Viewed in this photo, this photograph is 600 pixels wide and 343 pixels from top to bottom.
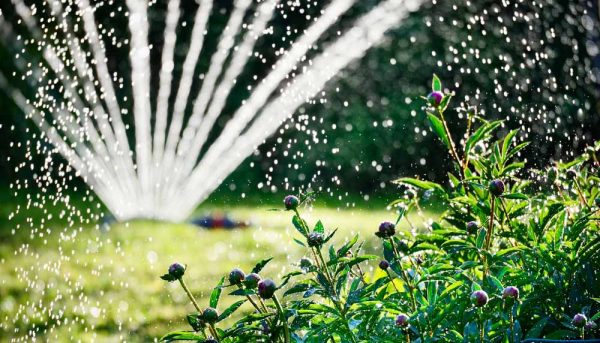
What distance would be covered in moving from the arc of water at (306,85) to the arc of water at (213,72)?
464 millimetres

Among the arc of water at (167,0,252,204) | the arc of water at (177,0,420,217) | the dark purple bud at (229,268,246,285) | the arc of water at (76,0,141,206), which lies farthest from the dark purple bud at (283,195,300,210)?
the arc of water at (167,0,252,204)

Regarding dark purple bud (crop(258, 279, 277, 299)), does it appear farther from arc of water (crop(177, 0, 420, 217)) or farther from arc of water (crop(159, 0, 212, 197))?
arc of water (crop(159, 0, 212, 197))

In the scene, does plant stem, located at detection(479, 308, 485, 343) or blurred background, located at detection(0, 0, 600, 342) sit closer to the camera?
plant stem, located at detection(479, 308, 485, 343)

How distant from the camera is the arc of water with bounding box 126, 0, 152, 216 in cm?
1123

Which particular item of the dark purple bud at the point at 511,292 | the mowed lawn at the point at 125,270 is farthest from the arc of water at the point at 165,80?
the dark purple bud at the point at 511,292

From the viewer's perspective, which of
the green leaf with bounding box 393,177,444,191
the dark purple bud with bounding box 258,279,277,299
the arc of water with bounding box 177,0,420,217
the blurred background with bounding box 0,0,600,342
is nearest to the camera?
the dark purple bud with bounding box 258,279,277,299

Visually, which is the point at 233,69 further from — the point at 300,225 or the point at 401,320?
the point at 401,320

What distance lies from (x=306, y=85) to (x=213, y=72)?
163cm

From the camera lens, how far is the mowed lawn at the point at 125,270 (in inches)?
169

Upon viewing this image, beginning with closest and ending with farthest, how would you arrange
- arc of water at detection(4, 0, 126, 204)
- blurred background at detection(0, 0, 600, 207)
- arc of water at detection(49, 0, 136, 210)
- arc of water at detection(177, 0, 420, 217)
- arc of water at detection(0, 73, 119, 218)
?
blurred background at detection(0, 0, 600, 207) < arc of water at detection(0, 73, 119, 218) < arc of water at detection(49, 0, 136, 210) < arc of water at detection(177, 0, 420, 217) < arc of water at detection(4, 0, 126, 204)

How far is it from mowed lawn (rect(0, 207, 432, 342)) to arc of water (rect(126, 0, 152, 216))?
3.12 m

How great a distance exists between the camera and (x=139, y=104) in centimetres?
1208

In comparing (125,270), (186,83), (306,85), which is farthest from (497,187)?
(186,83)

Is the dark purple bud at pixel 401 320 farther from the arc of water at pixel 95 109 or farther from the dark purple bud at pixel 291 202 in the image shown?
the arc of water at pixel 95 109
